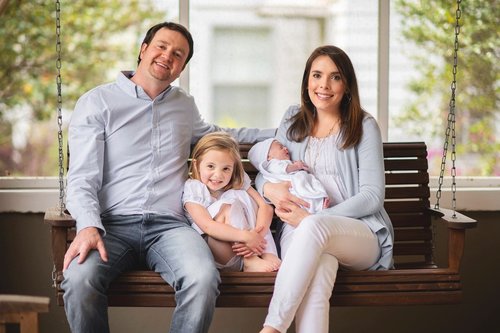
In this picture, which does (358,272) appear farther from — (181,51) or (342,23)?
(342,23)

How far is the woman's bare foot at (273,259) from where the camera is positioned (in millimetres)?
3051

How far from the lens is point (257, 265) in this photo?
305 cm

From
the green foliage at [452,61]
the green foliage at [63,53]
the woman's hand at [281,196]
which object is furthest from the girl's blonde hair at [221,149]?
the green foliage at [452,61]

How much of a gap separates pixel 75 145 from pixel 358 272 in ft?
3.85

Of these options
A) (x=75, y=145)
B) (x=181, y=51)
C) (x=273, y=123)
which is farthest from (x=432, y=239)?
(x=75, y=145)

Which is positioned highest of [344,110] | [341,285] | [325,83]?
[325,83]

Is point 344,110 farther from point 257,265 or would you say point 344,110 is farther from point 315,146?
point 257,265

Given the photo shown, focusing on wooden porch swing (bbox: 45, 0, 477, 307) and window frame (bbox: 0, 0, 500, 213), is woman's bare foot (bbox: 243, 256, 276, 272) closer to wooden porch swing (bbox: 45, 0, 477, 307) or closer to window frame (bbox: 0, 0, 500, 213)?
wooden porch swing (bbox: 45, 0, 477, 307)

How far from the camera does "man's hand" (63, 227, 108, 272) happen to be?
2.85 meters

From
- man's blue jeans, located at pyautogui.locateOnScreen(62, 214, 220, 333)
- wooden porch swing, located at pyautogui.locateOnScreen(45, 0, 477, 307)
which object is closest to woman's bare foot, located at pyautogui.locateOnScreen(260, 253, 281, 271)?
wooden porch swing, located at pyautogui.locateOnScreen(45, 0, 477, 307)

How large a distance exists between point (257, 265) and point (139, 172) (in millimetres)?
591

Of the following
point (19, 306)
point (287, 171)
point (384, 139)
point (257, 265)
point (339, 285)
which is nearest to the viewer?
point (19, 306)

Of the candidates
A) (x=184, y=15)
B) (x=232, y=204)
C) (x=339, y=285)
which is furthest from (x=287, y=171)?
(x=184, y=15)

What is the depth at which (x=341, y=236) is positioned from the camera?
2.96 meters
